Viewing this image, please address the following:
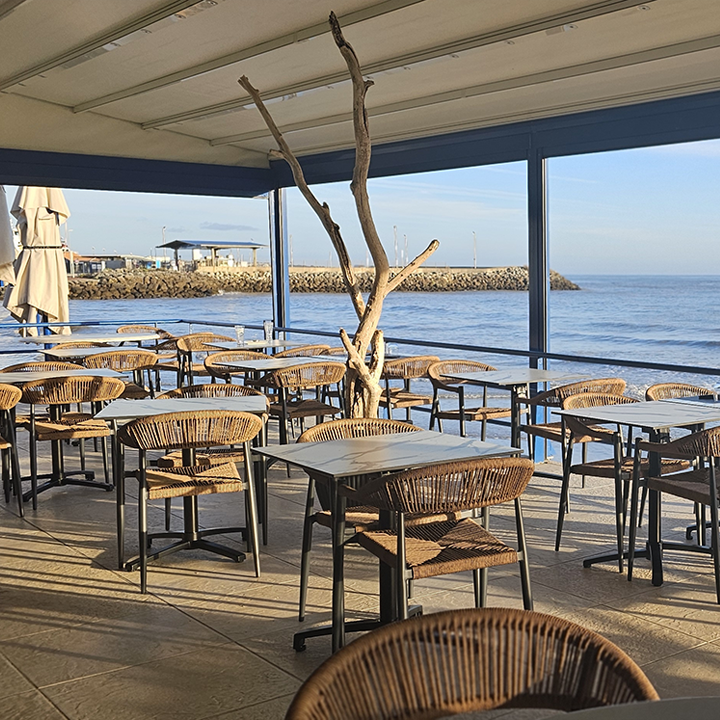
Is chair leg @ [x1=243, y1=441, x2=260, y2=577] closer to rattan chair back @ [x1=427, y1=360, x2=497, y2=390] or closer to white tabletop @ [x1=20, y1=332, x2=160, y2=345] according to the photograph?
rattan chair back @ [x1=427, y1=360, x2=497, y2=390]

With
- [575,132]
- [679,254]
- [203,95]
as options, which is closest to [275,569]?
[575,132]

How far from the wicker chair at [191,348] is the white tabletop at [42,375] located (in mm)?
2164

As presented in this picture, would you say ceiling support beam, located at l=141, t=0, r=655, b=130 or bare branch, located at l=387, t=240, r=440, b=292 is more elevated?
ceiling support beam, located at l=141, t=0, r=655, b=130

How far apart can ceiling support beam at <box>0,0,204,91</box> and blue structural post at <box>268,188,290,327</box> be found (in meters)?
3.50

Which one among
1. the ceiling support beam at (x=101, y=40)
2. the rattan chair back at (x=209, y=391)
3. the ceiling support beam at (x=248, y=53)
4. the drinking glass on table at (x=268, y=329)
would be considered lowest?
the rattan chair back at (x=209, y=391)

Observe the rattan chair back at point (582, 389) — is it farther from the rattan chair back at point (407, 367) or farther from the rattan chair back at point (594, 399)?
the rattan chair back at point (407, 367)

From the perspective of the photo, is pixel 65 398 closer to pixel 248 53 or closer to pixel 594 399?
pixel 248 53

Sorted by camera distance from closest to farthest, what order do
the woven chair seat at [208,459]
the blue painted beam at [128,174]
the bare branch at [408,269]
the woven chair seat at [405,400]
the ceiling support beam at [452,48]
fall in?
the woven chair seat at [208,459] < the bare branch at [408,269] < the ceiling support beam at [452,48] < the woven chair seat at [405,400] < the blue painted beam at [128,174]

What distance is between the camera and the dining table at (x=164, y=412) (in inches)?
172

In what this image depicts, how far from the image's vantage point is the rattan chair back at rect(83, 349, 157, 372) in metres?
7.45

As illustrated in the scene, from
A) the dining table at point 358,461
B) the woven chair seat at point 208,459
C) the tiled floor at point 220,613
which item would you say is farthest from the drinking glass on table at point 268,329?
the dining table at point 358,461

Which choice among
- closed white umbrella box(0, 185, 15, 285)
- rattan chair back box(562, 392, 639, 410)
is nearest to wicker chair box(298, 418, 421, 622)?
rattan chair back box(562, 392, 639, 410)

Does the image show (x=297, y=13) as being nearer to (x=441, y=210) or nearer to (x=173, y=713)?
(x=173, y=713)

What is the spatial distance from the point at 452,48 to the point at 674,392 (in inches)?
101
